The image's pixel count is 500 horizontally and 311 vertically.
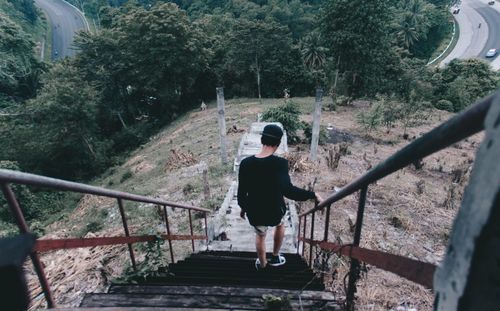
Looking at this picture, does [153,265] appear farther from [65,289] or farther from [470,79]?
[470,79]

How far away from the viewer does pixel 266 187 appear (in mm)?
3326

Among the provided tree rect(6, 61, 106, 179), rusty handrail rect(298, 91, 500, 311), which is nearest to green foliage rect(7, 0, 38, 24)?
tree rect(6, 61, 106, 179)

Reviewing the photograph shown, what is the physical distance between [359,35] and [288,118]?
509 inches

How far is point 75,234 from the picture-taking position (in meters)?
9.48

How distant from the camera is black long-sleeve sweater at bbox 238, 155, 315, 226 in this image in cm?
320

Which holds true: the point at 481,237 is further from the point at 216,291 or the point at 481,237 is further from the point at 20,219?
the point at 20,219

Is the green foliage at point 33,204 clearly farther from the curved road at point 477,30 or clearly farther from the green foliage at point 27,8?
the green foliage at point 27,8

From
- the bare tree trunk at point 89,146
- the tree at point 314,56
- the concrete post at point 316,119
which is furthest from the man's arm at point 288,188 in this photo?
the tree at point 314,56

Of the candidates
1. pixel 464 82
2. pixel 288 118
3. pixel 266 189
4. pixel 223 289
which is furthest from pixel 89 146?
pixel 464 82

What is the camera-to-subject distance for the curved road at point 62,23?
5150 cm

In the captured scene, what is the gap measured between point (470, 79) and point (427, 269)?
112 ft

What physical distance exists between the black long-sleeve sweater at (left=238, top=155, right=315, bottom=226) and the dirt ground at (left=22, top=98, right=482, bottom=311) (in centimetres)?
104

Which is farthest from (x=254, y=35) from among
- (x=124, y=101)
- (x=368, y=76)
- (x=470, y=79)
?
(x=470, y=79)

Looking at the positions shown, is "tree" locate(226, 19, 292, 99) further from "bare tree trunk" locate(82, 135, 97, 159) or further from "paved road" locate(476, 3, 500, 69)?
"paved road" locate(476, 3, 500, 69)
